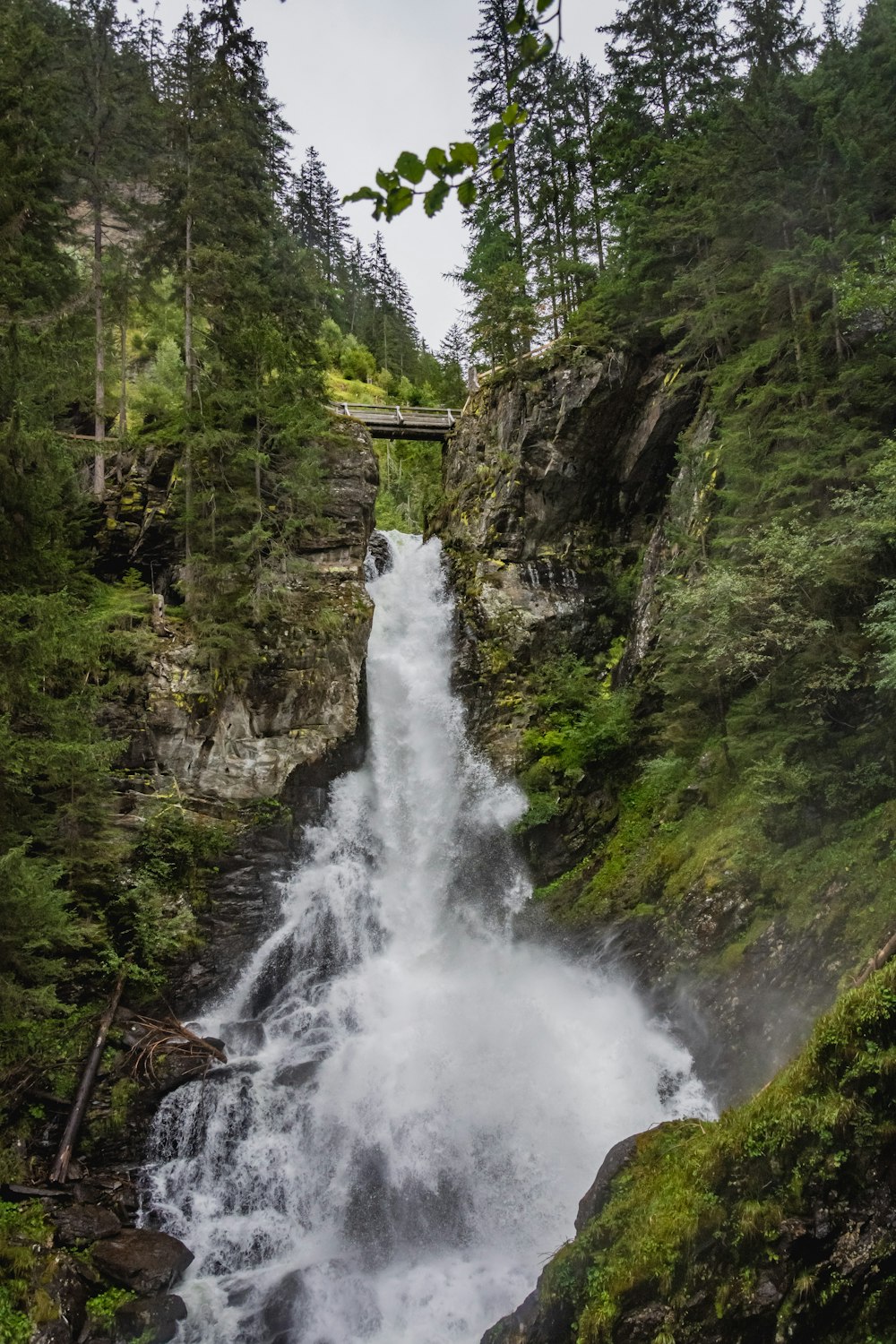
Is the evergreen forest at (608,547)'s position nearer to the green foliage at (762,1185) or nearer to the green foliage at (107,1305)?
the green foliage at (762,1185)

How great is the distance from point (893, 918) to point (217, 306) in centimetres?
1953

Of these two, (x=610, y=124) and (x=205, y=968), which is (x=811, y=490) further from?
(x=610, y=124)

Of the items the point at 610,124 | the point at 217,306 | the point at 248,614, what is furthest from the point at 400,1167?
the point at 610,124

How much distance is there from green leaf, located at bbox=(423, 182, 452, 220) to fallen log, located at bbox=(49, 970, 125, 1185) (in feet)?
37.8

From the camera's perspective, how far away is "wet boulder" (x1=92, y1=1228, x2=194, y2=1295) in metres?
8.41

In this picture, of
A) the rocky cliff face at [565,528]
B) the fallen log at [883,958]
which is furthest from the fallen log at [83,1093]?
the fallen log at [883,958]

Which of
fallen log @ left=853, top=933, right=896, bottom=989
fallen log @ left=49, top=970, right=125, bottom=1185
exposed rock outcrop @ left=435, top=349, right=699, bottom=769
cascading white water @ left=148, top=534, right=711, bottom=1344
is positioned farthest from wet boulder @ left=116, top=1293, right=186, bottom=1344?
exposed rock outcrop @ left=435, top=349, right=699, bottom=769

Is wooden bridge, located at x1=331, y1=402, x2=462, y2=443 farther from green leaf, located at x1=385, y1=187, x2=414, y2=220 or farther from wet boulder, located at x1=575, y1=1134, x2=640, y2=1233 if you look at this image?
green leaf, located at x1=385, y1=187, x2=414, y2=220

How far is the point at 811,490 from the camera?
11.9 meters

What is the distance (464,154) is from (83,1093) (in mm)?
12097

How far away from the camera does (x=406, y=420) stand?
25234 mm

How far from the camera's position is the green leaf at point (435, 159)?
2.18 meters

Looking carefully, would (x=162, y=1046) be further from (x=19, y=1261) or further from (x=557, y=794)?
(x=557, y=794)

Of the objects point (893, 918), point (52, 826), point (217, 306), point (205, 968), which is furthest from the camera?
Result: point (217, 306)
